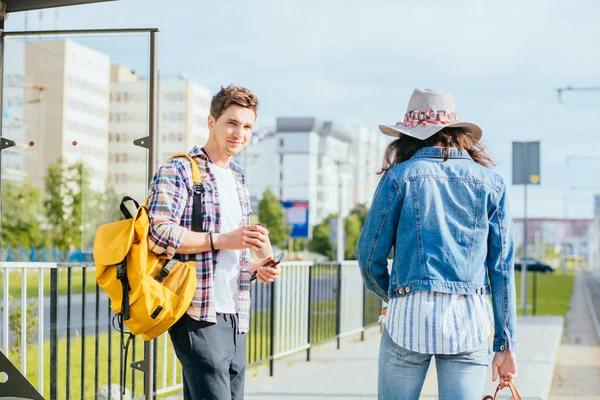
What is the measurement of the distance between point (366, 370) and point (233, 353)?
577 centimetres

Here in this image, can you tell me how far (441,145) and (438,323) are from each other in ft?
2.05

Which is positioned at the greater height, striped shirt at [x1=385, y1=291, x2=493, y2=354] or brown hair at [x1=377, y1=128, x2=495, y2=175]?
brown hair at [x1=377, y1=128, x2=495, y2=175]

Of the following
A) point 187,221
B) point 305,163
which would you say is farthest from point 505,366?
point 305,163

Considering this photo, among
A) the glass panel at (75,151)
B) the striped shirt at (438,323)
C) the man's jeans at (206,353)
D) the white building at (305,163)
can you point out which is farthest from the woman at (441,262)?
the white building at (305,163)

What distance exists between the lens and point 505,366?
3.15 m

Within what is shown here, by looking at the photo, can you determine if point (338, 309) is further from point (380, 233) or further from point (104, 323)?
point (380, 233)

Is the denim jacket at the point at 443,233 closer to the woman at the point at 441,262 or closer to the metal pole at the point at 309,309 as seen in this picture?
the woman at the point at 441,262

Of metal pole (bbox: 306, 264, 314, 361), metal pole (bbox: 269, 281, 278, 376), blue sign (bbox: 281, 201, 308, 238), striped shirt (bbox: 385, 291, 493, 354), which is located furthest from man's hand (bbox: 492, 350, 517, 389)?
blue sign (bbox: 281, 201, 308, 238)

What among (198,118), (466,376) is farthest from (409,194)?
(198,118)

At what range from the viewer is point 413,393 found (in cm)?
307

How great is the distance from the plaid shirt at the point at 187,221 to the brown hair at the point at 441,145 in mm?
672

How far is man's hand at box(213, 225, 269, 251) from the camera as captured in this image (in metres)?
3.20

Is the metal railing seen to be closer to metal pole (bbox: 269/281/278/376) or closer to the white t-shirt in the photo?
metal pole (bbox: 269/281/278/376)

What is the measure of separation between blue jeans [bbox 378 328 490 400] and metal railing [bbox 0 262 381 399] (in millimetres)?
1680
